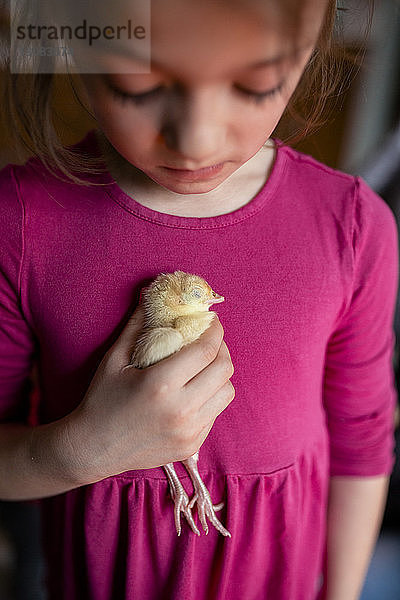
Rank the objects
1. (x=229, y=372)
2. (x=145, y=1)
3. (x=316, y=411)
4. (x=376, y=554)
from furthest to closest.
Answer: (x=376, y=554) < (x=316, y=411) < (x=229, y=372) < (x=145, y=1)

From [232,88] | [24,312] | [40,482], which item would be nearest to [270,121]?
[232,88]

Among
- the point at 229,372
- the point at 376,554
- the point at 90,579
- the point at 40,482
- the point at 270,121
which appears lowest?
the point at 376,554

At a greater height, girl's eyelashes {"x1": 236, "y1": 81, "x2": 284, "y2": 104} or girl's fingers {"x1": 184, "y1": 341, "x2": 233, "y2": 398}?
girl's eyelashes {"x1": 236, "y1": 81, "x2": 284, "y2": 104}

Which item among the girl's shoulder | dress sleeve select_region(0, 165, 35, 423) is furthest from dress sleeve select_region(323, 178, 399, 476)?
dress sleeve select_region(0, 165, 35, 423)

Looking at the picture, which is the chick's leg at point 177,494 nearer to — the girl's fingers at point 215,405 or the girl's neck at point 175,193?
the girl's fingers at point 215,405

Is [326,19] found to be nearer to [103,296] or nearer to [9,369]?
[103,296]

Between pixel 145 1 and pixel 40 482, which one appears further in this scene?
pixel 40 482

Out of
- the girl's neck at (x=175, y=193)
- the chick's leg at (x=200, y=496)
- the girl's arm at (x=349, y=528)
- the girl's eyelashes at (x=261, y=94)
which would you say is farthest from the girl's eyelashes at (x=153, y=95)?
the girl's arm at (x=349, y=528)

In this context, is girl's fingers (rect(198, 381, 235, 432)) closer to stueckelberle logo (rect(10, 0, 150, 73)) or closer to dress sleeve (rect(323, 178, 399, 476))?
A: dress sleeve (rect(323, 178, 399, 476))

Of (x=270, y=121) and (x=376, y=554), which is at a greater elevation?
(x=270, y=121)
